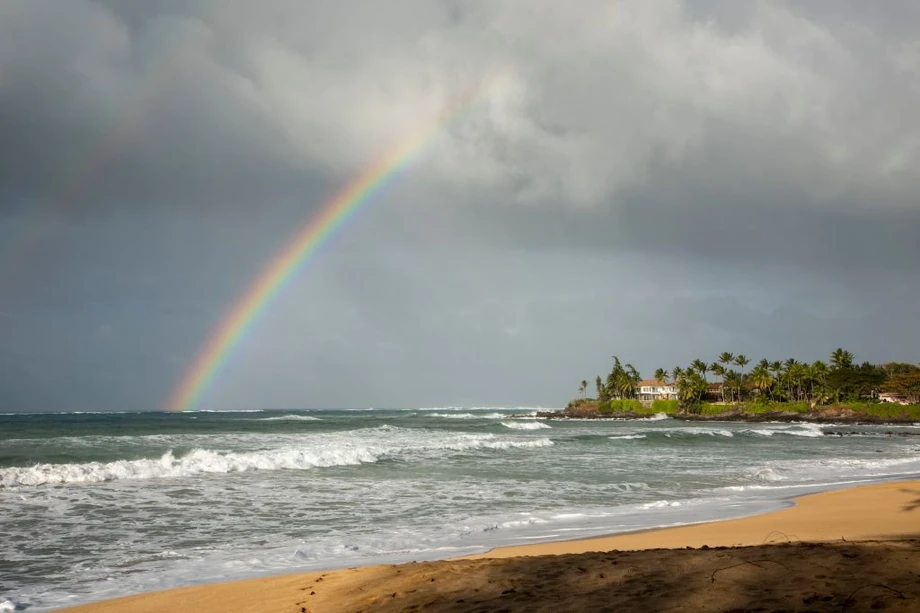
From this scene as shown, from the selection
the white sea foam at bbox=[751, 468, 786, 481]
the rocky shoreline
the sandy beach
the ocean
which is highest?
the sandy beach

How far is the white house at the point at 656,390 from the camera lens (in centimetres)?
16076

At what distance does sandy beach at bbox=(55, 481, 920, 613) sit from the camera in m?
5.05

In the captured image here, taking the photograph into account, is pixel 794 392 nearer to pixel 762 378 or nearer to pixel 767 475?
pixel 762 378

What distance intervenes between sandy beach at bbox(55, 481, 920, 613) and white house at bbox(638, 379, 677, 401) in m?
161

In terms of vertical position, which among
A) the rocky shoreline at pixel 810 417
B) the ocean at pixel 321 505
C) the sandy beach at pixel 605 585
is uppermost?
the sandy beach at pixel 605 585

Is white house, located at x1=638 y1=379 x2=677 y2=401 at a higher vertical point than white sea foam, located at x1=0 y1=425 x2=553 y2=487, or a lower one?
higher

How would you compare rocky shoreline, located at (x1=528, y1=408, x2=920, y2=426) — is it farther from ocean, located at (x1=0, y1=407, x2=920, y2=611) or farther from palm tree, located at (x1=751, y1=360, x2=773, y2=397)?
ocean, located at (x1=0, y1=407, x2=920, y2=611)

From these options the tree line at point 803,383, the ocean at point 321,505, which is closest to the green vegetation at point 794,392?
the tree line at point 803,383

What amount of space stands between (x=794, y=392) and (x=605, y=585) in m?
133

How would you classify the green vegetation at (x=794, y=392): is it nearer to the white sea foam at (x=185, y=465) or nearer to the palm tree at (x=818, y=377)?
the palm tree at (x=818, y=377)

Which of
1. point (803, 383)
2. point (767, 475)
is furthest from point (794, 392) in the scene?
point (767, 475)

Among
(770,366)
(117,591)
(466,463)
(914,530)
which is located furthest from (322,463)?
(770,366)

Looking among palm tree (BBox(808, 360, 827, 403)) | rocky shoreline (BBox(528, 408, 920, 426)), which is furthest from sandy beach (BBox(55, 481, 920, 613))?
palm tree (BBox(808, 360, 827, 403))

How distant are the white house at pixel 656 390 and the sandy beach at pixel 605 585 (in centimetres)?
16106
